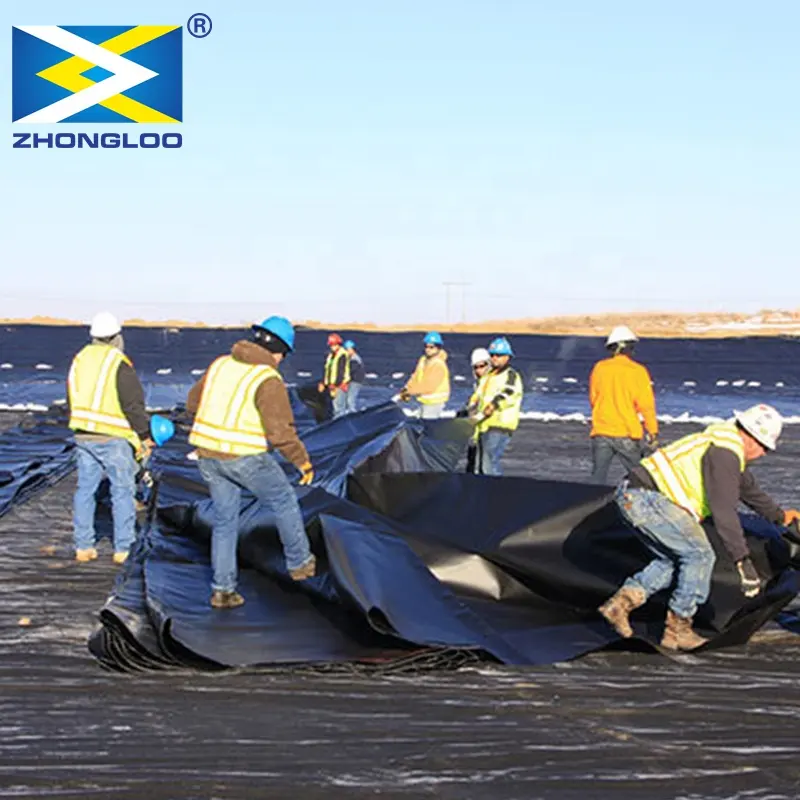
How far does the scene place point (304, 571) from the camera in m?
6.78

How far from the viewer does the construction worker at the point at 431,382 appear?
540 inches

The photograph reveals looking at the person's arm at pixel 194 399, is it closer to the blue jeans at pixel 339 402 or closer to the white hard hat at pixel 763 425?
the white hard hat at pixel 763 425

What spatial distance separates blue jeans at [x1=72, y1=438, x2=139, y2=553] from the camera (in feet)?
26.9

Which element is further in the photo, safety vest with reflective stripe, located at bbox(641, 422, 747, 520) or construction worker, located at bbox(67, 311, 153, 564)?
construction worker, located at bbox(67, 311, 153, 564)

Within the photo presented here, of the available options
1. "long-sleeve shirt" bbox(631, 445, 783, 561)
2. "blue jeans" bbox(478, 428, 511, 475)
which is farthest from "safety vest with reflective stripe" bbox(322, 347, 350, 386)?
"long-sleeve shirt" bbox(631, 445, 783, 561)

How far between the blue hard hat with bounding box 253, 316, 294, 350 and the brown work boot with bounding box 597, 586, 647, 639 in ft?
7.15

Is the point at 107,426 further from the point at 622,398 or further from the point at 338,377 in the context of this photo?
the point at 338,377

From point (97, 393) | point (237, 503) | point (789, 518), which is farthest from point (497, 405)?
point (789, 518)

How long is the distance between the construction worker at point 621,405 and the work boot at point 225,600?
13.2ft

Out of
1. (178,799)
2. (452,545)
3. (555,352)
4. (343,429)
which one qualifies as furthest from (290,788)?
(555,352)

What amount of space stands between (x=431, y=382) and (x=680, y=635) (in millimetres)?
7612

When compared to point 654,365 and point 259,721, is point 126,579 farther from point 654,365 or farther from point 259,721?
point 654,365

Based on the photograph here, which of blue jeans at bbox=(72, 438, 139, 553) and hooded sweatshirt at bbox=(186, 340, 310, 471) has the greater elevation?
hooded sweatshirt at bbox=(186, 340, 310, 471)

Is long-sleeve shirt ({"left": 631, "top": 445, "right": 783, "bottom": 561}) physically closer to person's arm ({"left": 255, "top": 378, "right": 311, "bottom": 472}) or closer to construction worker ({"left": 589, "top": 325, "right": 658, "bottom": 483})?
person's arm ({"left": 255, "top": 378, "right": 311, "bottom": 472})
